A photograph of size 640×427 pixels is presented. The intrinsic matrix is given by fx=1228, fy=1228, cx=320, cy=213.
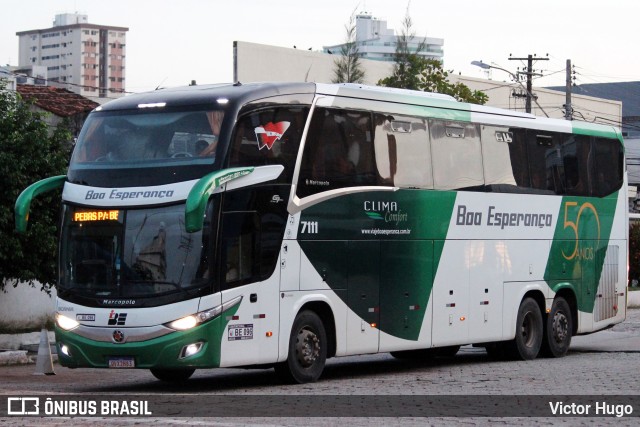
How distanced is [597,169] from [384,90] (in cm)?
664

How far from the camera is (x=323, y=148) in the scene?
16.9 metres

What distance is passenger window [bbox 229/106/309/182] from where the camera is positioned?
51.4 feet

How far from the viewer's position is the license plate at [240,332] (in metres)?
15.5

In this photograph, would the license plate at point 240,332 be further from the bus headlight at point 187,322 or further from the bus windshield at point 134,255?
the bus windshield at point 134,255

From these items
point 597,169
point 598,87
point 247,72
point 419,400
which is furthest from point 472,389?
point 598,87

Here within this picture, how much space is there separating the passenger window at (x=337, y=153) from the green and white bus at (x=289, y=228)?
3 cm

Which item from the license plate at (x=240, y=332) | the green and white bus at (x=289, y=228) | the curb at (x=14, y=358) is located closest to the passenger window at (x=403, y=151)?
the green and white bus at (x=289, y=228)

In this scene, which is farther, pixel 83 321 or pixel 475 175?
pixel 475 175

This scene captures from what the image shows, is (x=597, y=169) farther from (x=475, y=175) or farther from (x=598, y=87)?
(x=598, y=87)

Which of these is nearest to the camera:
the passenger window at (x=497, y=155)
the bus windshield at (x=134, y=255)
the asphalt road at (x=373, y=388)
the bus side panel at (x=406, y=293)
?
the asphalt road at (x=373, y=388)

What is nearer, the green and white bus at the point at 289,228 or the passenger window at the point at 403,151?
the green and white bus at the point at 289,228

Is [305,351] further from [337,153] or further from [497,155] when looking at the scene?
[497,155]

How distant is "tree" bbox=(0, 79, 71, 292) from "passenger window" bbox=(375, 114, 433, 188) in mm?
8720

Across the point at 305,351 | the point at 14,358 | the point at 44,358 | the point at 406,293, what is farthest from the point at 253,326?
the point at 14,358
